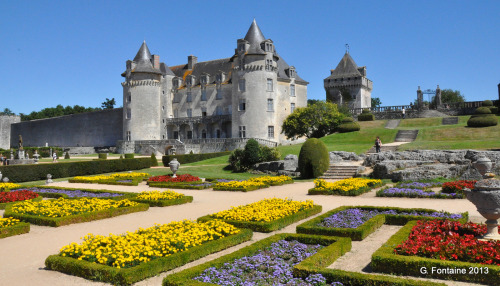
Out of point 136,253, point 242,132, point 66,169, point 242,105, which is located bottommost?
point 136,253

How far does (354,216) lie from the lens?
9398mm

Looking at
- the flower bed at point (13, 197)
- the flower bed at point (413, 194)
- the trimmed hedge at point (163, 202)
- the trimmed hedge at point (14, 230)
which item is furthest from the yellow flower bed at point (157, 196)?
the flower bed at point (413, 194)

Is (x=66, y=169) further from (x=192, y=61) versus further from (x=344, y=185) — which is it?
(x=192, y=61)

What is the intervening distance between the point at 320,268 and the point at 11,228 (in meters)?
7.05

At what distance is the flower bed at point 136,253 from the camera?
5617 millimetres

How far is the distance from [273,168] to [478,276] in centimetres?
1825

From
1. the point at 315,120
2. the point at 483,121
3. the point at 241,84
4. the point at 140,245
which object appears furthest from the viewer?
the point at 241,84

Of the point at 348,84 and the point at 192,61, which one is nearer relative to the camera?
the point at 192,61

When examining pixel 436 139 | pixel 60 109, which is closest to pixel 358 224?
pixel 436 139

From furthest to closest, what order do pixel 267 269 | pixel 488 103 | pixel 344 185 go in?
pixel 488 103 < pixel 344 185 < pixel 267 269

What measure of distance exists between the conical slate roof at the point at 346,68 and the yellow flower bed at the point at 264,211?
178ft

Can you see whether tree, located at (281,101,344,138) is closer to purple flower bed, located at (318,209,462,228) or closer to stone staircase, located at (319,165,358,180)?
stone staircase, located at (319,165,358,180)

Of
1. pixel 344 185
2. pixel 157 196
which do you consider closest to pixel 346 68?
pixel 344 185

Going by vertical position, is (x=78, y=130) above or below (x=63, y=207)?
above
